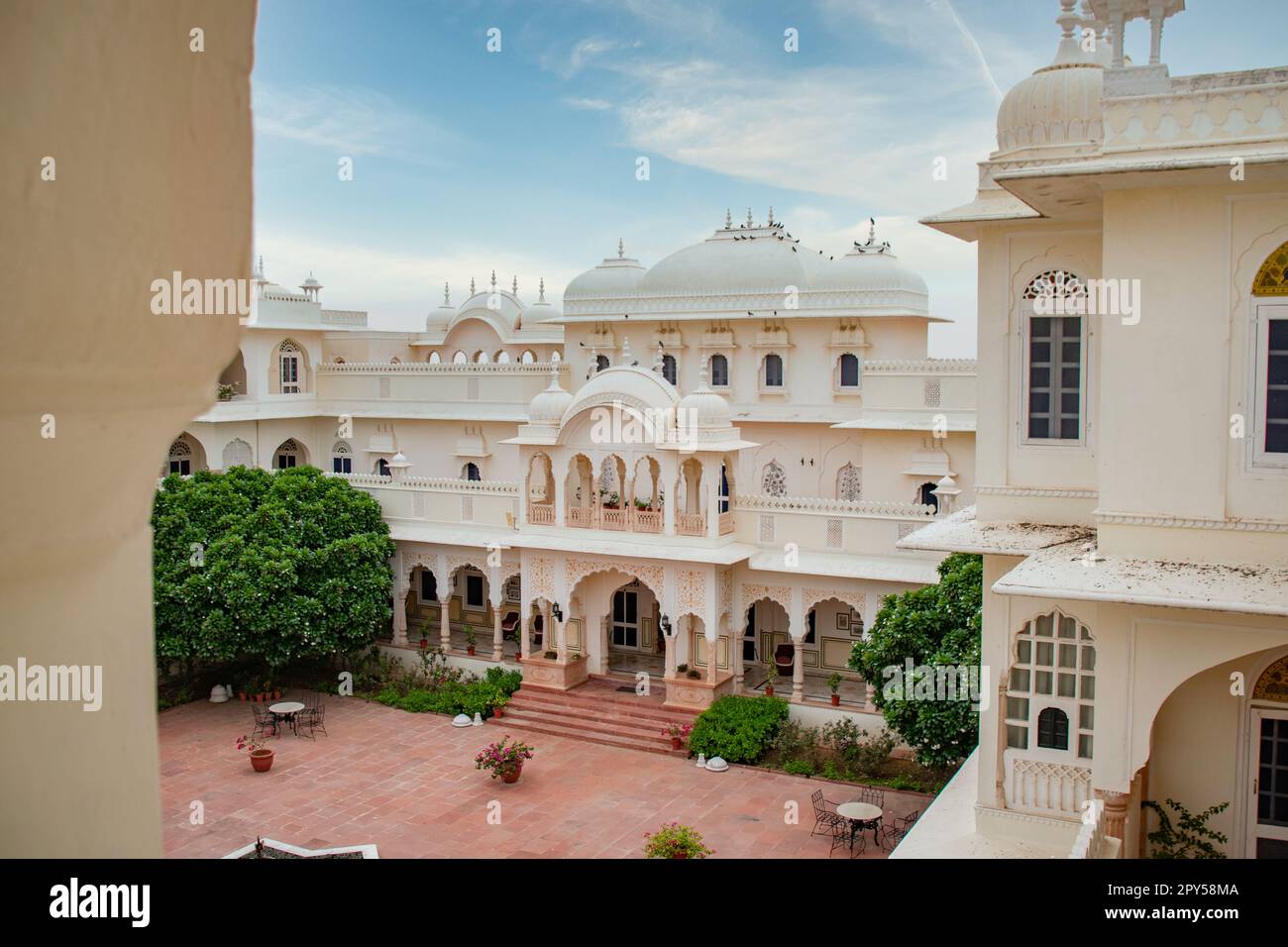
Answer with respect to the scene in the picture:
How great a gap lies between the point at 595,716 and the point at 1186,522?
11.4m

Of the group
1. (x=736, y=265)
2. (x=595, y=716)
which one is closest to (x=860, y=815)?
(x=595, y=716)

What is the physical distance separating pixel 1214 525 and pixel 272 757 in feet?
42.9

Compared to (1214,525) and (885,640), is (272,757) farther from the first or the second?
(1214,525)

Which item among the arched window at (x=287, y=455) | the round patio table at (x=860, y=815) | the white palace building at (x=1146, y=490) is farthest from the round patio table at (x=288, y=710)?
the white palace building at (x=1146, y=490)

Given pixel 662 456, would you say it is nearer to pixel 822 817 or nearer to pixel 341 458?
pixel 822 817

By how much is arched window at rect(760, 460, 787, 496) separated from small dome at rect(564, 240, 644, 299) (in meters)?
5.27

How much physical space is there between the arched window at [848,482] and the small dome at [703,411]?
4168 millimetres

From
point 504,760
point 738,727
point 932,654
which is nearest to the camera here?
point 932,654

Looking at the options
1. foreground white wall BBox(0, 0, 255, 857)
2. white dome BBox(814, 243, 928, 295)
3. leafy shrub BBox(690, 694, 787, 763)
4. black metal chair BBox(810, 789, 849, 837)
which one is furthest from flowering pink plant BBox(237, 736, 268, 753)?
foreground white wall BBox(0, 0, 255, 857)

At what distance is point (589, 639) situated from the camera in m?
19.6

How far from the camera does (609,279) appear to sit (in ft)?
84.2

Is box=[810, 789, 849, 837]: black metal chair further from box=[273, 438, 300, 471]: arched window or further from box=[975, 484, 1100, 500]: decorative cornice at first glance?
box=[273, 438, 300, 471]: arched window

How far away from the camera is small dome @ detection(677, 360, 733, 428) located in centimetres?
1806

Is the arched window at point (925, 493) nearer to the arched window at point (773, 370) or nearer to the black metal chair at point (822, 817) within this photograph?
the arched window at point (773, 370)
